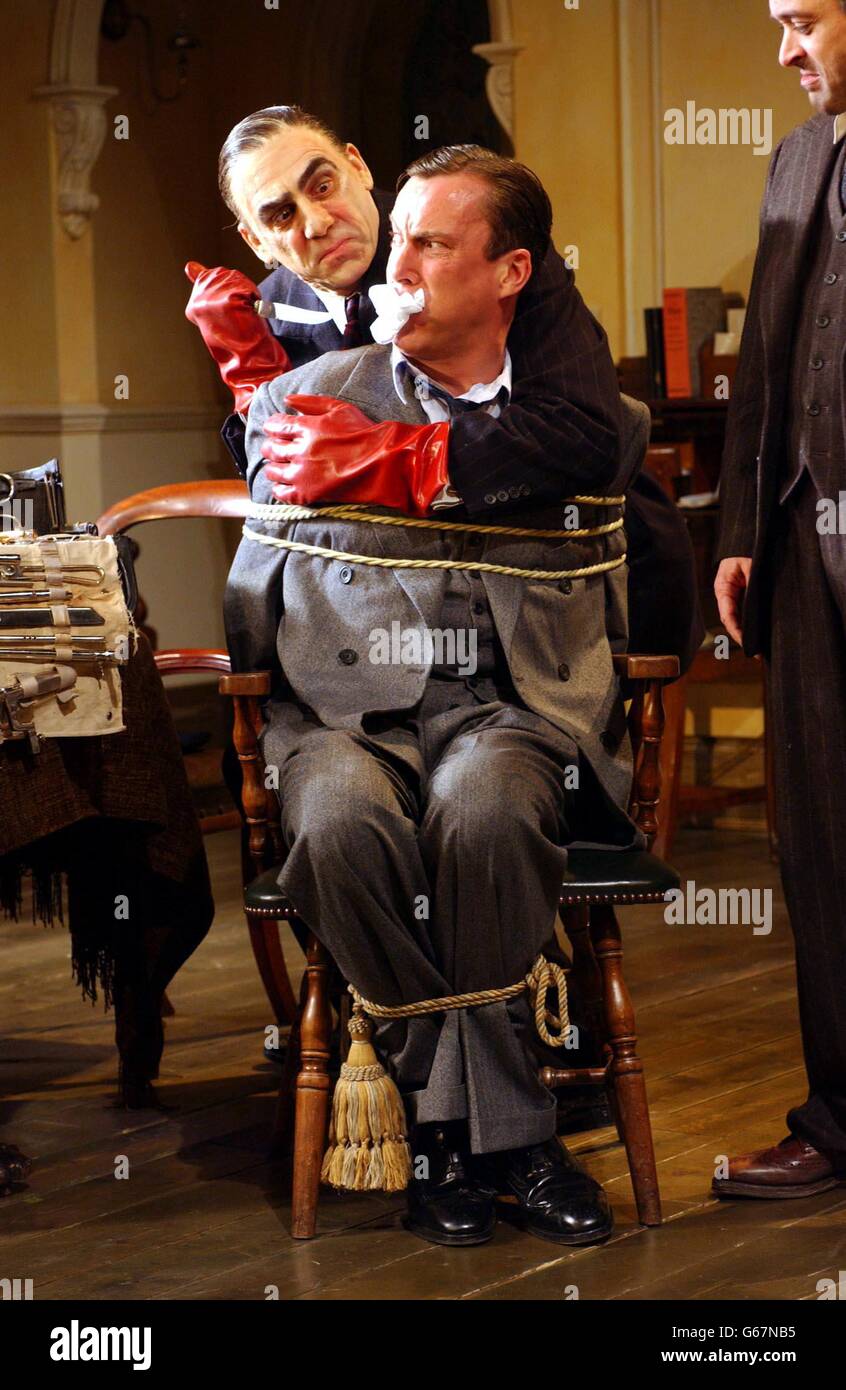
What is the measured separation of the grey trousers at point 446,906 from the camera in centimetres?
250

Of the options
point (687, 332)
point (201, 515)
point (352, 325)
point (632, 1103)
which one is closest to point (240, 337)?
point (352, 325)

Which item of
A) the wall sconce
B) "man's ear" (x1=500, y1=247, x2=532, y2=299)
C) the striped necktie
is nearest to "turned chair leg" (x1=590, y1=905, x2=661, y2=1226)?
"man's ear" (x1=500, y1=247, x2=532, y2=299)

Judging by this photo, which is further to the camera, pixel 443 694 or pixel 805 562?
pixel 443 694

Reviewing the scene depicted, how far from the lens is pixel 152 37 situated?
819 centimetres

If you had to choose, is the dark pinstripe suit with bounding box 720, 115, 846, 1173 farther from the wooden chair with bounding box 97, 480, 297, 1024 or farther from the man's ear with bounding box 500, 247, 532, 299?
the wooden chair with bounding box 97, 480, 297, 1024

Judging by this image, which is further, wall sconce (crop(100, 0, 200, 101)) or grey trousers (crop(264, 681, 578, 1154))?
wall sconce (crop(100, 0, 200, 101))

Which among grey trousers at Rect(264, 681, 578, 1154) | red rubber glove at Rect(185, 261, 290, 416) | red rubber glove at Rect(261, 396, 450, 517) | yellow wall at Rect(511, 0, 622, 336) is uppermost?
yellow wall at Rect(511, 0, 622, 336)

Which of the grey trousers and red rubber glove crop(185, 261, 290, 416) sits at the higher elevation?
red rubber glove crop(185, 261, 290, 416)

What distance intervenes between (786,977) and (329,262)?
1922mm

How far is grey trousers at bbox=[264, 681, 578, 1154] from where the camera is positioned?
2.50 meters

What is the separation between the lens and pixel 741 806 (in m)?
5.89

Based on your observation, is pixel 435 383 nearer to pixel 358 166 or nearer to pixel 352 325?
A: pixel 352 325

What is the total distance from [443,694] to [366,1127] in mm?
633

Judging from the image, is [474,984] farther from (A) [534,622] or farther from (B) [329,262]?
(B) [329,262]
